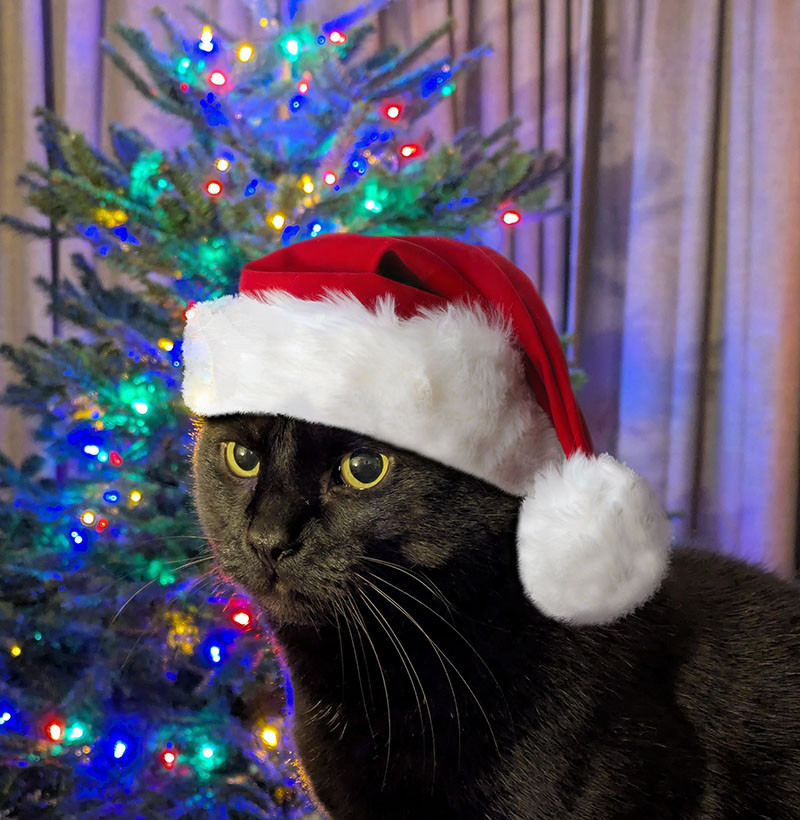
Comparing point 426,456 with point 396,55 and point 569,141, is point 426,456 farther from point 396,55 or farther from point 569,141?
point 569,141

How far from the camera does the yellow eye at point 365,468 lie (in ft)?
1.98

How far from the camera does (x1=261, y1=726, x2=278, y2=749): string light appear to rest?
120cm

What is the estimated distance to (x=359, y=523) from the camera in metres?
0.59

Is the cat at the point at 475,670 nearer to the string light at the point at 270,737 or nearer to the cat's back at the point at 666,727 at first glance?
the cat's back at the point at 666,727

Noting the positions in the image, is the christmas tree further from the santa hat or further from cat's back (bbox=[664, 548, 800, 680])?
cat's back (bbox=[664, 548, 800, 680])

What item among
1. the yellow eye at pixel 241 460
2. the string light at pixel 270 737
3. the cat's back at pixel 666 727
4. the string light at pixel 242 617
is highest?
the yellow eye at pixel 241 460

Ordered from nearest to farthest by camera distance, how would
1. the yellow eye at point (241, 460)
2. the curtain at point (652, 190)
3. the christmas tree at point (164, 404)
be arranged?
the yellow eye at point (241, 460) < the christmas tree at point (164, 404) < the curtain at point (652, 190)

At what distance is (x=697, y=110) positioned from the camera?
1681 mm

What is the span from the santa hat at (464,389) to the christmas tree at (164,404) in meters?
0.54

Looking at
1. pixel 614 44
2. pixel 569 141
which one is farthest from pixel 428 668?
pixel 614 44

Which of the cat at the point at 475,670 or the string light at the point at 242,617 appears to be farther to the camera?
the string light at the point at 242,617

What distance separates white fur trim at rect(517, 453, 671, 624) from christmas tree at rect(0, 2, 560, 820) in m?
0.70

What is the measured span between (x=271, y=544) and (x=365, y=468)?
0.34ft

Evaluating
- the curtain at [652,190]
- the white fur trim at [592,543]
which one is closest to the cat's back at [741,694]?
the white fur trim at [592,543]
